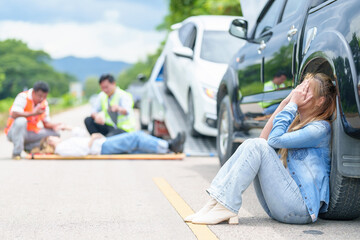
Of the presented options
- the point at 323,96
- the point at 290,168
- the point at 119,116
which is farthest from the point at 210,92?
the point at 323,96

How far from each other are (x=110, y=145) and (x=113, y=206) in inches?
188

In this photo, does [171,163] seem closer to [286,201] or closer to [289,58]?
[289,58]

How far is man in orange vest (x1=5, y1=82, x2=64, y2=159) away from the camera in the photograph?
32.6 feet

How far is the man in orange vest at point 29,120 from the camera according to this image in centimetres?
994

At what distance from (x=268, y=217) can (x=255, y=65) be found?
7.10 ft

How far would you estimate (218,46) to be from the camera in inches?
429

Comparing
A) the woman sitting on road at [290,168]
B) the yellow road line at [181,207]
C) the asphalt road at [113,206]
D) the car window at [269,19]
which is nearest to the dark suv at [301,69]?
the car window at [269,19]

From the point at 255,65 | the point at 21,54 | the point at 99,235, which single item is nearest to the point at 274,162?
the point at 99,235

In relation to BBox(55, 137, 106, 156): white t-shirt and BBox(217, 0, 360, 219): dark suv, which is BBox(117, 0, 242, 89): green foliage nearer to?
BBox(55, 137, 106, 156): white t-shirt

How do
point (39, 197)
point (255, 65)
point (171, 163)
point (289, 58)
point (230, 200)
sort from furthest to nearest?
1. point (171, 163)
2. point (255, 65)
3. point (39, 197)
4. point (289, 58)
5. point (230, 200)

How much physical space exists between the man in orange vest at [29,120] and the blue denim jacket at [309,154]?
6.01 m

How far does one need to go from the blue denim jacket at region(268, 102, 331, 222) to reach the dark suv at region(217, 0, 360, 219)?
75 millimetres

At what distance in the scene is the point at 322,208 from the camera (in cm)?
475

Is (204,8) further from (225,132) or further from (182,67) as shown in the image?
(225,132)
